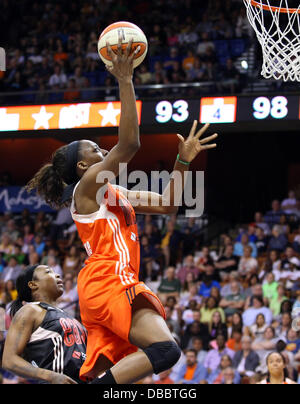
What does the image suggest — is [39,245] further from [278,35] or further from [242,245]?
[278,35]

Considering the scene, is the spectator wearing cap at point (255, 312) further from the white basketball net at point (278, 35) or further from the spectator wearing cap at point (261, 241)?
the white basketball net at point (278, 35)

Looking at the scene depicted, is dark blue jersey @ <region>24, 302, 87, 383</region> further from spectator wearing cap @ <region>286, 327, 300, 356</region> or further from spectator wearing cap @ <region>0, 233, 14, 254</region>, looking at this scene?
spectator wearing cap @ <region>0, 233, 14, 254</region>

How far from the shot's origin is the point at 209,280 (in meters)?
9.79

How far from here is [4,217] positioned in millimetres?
13438

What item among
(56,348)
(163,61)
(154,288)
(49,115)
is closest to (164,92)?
(163,61)

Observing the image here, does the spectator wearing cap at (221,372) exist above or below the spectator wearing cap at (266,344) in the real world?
below

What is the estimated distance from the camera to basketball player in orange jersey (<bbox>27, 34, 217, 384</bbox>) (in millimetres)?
3262

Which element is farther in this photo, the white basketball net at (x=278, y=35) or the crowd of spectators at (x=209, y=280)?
the crowd of spectators at (x=209, y=280)


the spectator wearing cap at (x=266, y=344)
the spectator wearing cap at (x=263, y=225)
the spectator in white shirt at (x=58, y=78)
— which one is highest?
the spectator in white shirt at (x=58, y=78)

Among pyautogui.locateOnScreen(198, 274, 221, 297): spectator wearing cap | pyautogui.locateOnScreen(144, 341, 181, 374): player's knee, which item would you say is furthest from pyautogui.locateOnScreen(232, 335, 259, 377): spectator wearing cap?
pyautogui.locateOnScreen(144, 341, 181, 374): player's knee

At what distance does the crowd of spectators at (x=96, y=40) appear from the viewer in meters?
12.4

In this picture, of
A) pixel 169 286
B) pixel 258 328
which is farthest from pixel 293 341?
pixel 169 286

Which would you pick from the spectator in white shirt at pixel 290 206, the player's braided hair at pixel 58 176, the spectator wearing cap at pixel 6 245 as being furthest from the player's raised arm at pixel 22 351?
the spectator wearing cap at pixel 6 245

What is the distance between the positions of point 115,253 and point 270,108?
22.9 feet
